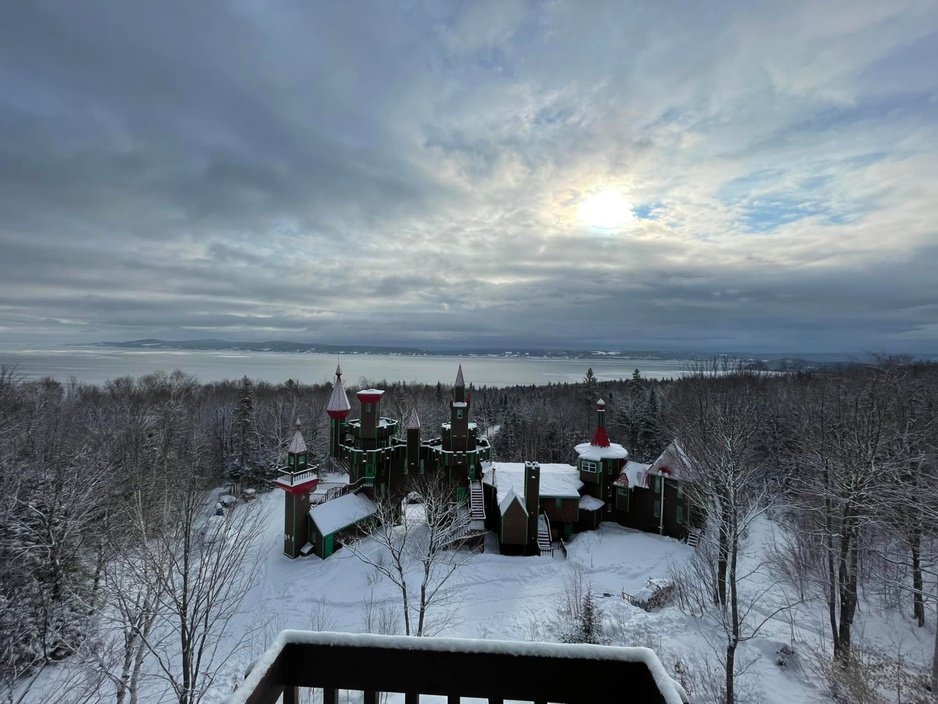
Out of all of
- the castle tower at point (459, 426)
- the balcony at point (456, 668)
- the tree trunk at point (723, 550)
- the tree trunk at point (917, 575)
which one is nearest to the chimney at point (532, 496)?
the castle tower at point (459, 426)

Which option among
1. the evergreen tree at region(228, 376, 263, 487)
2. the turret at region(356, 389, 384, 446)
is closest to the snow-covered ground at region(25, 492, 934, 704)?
the turret at region(356, 389, 384, 446)

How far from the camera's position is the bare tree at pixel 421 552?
1371cm

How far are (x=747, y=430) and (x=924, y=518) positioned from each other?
470cm

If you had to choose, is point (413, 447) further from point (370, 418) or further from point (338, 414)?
point (338, 414)

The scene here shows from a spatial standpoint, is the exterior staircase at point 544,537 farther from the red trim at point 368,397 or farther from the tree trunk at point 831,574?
the tree trunk at point 831,574

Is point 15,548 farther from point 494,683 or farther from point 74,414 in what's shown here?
point 74,414

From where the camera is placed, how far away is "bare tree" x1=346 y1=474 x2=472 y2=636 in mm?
13711

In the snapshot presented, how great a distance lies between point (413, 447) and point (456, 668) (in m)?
22.4

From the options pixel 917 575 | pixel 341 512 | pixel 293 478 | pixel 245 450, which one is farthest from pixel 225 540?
pixel 245 450

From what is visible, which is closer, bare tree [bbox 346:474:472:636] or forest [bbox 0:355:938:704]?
forest [bbox 0:355:938:704]

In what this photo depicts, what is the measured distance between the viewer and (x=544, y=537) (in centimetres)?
2148

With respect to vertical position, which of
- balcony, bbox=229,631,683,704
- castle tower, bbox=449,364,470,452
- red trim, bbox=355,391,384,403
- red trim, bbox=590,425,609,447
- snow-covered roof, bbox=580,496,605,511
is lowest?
snow-covered roof, bbox=580,496,605,511

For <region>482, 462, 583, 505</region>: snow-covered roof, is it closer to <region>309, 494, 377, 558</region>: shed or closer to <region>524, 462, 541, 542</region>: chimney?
<region>524, 462, 541, 542</region>: chimney

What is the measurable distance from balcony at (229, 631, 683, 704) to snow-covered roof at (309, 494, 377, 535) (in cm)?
1906
